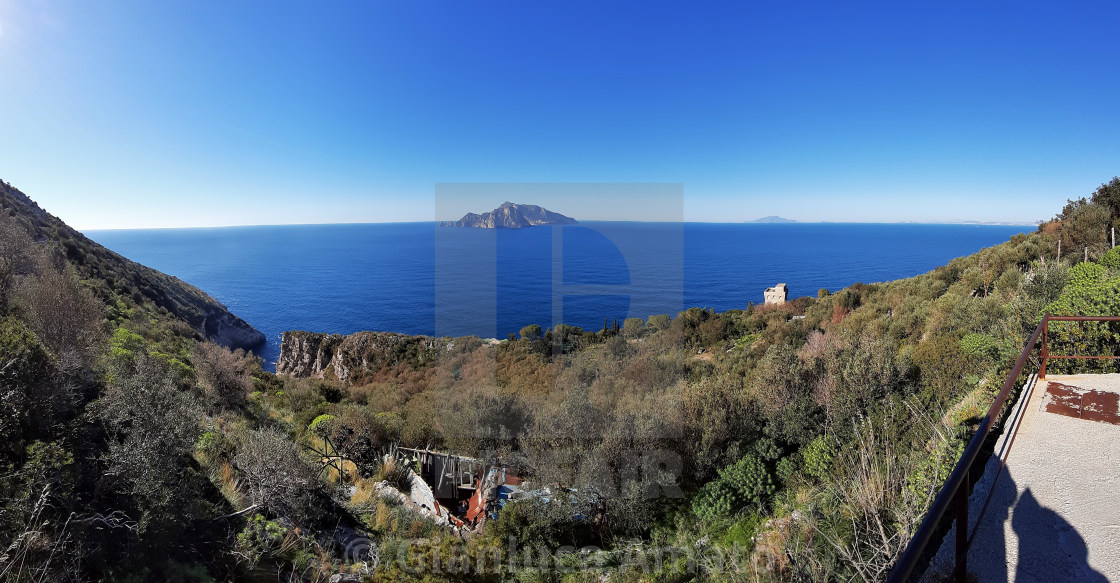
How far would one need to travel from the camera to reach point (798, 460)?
644cm

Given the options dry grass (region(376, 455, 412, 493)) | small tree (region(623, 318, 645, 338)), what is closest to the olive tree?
dry grass (region(376, 455, 412, 493))

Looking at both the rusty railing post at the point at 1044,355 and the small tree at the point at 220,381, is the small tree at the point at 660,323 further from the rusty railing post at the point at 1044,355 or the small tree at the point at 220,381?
the rusty railing post at the point at 1044,355

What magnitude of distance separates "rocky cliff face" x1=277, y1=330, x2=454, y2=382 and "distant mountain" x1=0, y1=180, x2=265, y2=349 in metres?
4.89

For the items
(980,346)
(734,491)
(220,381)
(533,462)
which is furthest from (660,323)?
(220,381)

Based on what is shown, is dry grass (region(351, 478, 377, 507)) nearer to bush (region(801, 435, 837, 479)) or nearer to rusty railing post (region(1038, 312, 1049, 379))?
bush (region(801, 435, 837, 479))

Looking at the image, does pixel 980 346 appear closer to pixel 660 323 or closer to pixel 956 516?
pixel 956 516

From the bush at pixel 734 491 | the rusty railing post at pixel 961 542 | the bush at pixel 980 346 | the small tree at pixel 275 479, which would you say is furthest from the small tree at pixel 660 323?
the rusty railing post at pixel 961 542

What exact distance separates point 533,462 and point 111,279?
91.2 ft

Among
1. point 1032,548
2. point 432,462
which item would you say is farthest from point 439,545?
point 1032,548

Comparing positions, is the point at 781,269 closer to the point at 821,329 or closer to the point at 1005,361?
the point at 821,329

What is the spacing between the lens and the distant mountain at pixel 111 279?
2017 cm

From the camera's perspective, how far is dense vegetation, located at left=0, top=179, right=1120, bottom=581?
12.8 ft

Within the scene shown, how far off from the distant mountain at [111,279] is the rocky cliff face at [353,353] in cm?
489

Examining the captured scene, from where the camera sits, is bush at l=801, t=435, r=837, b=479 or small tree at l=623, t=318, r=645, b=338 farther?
small tree at l=623, t=318, r=645, b=338
